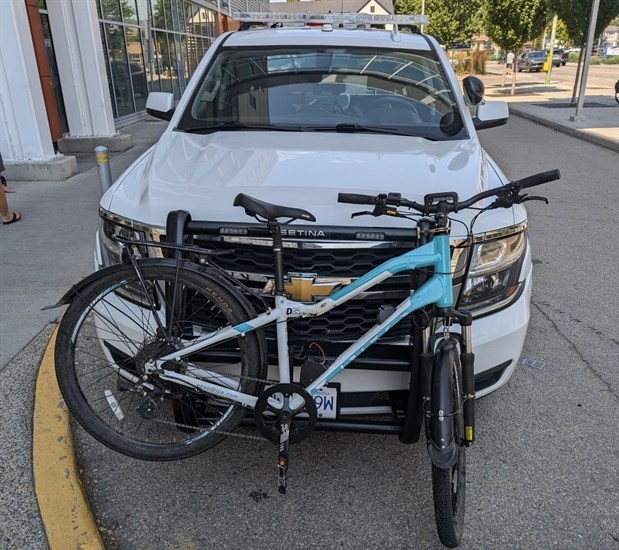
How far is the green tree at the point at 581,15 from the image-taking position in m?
16.6

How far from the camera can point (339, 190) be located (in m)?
2.50

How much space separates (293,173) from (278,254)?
2.12 feet

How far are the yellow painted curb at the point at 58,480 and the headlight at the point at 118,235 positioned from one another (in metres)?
0.85

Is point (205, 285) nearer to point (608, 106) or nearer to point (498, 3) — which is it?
point (608, 106)

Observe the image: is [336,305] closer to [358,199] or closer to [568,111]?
[358,199]

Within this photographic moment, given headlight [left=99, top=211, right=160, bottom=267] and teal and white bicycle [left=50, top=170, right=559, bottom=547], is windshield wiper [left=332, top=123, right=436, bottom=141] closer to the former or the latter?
teal and white bicycle [left=50, top=170, right=559, bottom=547]

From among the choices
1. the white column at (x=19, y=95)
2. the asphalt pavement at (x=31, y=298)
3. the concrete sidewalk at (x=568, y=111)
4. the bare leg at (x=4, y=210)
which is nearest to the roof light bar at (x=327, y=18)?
the asphalt pavement at (x=31, y=298)

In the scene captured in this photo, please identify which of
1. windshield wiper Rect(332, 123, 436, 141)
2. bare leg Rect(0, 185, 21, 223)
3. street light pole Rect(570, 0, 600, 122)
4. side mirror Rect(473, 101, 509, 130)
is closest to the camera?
windshield wiper Rect(332, 123, 436, 141)

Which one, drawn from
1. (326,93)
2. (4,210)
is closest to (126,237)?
(326,93)

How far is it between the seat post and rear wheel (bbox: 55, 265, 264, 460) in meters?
0.18

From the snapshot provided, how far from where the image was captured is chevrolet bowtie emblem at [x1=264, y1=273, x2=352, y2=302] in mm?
2305

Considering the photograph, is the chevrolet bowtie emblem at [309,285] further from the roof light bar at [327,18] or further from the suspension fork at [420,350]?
the roof light bar at [327,18]

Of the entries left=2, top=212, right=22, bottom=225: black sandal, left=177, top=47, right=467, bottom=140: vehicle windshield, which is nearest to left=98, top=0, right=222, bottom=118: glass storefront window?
left=2, top=212, right=22, bottom=225: black sandal

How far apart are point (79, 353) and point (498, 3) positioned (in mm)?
21672
